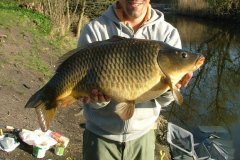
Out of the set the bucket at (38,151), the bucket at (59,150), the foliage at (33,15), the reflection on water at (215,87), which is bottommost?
the reflection on water at (215,87)

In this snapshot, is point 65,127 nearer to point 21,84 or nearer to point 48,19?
point 21,84

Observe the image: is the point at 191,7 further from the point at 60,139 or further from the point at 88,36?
the point at 88,36

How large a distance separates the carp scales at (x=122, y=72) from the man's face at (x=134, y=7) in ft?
0.94

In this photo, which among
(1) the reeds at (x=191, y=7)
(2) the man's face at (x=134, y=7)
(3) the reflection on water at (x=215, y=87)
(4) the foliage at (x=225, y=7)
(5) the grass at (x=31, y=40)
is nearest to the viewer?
(2) the man's face at (x=134, y=7)

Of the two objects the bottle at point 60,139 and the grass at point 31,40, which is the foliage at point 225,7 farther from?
the bottle at point 60,139

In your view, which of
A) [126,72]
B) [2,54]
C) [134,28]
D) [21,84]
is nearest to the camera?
[126,72]

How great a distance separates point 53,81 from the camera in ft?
9.33

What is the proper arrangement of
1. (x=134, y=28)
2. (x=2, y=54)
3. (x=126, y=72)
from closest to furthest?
1. (x=126, y=72)
2. (x=134, y=28)
3. (x=2, y=54)

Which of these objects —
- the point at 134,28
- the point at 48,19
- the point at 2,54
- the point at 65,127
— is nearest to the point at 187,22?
the point at 48,19

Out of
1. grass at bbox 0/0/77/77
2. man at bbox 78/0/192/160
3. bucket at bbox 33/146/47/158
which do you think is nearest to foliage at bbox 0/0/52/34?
grass at bbox 0/0/77/77

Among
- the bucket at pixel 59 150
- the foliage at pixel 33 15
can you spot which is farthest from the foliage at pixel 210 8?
the bucket at pixel 59 150

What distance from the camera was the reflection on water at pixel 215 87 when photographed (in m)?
11.5

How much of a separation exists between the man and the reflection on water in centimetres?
605

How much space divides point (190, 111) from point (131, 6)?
30.6 ft
